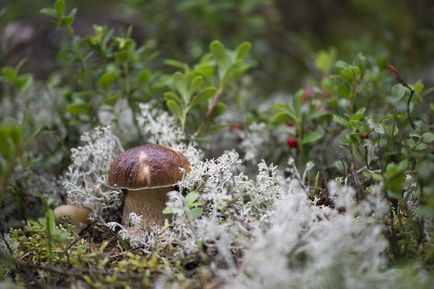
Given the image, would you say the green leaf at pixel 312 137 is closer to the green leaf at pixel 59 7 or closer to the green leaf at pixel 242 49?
the green leaf at pixel 242 49

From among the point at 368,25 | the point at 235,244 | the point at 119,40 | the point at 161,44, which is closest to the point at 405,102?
the point at 235,244

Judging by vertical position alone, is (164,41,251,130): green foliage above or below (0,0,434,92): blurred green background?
below

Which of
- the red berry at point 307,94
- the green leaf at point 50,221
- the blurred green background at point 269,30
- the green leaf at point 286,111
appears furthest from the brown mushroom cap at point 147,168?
the blurred green background at point 269,30

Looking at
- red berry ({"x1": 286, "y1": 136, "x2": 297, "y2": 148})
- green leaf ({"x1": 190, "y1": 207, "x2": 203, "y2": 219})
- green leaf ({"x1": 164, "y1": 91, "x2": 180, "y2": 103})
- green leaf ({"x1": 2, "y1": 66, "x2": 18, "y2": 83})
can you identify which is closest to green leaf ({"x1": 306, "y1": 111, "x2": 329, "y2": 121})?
red berry ({"x1": 286, "y1": 136, "x2": 297, "y2": 148})

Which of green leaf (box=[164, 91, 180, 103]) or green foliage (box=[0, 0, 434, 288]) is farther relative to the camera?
green leaf (box=[164, 91, 180, 103])

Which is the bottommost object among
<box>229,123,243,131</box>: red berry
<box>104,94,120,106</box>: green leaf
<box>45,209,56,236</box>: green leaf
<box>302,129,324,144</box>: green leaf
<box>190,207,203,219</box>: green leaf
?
<box>45,209,56,236</box>: green leaf

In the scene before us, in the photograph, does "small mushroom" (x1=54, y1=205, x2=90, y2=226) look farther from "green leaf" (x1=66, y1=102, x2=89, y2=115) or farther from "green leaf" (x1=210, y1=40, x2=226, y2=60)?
"green leaf" (x1=210, y1=40, x2=226, y2=60)

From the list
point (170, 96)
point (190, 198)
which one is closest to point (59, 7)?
point (170, 96)
